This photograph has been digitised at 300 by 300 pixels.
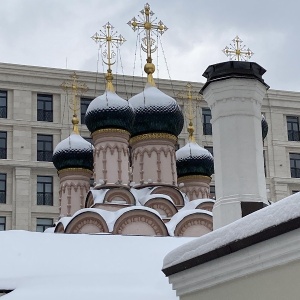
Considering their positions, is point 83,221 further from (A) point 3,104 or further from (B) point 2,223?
(A) point 3,104

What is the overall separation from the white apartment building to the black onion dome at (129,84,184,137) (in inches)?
338

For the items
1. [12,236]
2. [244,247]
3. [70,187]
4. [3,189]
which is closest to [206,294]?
[244,247]

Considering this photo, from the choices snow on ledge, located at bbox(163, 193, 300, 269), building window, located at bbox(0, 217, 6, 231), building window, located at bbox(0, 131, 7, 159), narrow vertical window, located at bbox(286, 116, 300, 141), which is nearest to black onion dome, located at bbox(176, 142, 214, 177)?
building window, located at bbox(0, 217, 6, 231)

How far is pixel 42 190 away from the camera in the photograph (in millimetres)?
27547

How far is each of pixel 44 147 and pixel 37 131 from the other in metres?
0.68

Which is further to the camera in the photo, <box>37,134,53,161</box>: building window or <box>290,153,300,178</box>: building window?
<box>290,153,300,178</box>: building window

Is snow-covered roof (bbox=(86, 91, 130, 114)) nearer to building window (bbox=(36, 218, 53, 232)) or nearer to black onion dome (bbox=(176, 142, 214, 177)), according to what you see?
black onion dome (bbox=(176, 142, 214, 177))

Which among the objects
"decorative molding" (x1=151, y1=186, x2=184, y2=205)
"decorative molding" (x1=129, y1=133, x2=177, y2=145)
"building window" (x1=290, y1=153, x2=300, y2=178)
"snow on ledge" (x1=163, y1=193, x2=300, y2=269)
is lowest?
"snow on ledge" (x1=163, y1=193, x2=300, y2=269)

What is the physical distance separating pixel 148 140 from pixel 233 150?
969 cm

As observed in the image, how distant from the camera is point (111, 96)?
17.4 metres

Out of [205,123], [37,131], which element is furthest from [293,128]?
[37,131]

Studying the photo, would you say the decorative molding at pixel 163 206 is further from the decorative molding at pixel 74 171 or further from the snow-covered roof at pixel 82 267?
the snow-covered roof at pixel 82 267

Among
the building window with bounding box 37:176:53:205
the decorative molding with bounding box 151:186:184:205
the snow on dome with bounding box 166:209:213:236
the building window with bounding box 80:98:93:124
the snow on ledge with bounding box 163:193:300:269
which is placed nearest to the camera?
the snow on ledge with bounding box 163:193:300:269

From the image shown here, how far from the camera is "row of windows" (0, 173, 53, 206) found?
89.1 ft
